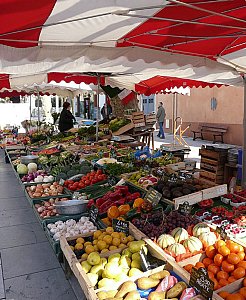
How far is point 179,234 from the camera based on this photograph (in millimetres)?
2859

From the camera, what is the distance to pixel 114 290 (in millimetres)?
2297

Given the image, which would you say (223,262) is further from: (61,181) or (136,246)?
(61,181)

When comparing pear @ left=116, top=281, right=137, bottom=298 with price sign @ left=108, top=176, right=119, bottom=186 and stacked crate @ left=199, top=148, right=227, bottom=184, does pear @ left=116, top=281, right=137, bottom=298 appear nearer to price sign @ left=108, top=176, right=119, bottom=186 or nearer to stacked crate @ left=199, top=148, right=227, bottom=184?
price sign @ left=108, top=176, right=119, bottom=186

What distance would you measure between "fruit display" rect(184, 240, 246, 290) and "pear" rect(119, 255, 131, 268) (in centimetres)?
47

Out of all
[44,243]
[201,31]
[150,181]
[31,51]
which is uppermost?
[201,31]

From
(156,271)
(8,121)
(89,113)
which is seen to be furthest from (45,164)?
(89,113)

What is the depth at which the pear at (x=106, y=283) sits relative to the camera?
7.69ft

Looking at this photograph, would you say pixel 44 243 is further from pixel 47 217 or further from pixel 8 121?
pixel 8 121

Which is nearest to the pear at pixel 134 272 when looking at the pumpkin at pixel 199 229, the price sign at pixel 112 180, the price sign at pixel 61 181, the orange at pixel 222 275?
the orange at pixel 222 275

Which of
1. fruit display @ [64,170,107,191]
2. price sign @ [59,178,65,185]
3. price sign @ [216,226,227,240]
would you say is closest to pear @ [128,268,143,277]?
price sign @ [216,226,227,240]

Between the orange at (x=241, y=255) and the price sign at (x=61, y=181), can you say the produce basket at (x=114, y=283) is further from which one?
the price sign at (x=61, y=181)

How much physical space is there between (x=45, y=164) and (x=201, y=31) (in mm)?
4365

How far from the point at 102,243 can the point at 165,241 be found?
0.59m

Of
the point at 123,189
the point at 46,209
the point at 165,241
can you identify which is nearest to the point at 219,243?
the point at 165,241
